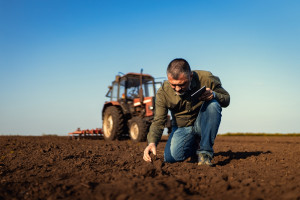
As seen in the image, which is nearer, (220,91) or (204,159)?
(204,159)

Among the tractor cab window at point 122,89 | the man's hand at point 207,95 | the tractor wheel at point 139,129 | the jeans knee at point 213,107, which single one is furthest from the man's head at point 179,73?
the tractor cab window at point 122,89

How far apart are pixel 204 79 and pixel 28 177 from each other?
2.09 metres

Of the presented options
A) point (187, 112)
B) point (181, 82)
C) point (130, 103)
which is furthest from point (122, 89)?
point (181, 82)

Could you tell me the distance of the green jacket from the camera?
304cm

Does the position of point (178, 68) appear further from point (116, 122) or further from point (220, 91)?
point (116, 122)

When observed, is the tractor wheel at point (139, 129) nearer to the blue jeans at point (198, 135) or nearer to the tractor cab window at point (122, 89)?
the tractor cab window at point (122, 89)

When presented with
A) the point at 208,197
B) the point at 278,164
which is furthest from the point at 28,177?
the point at 278,164

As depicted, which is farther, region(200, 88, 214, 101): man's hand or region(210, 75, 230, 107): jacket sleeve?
region(210, 75, 230, 107): jacket sleeve

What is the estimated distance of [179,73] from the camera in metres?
2.70

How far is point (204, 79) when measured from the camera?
3115 millimetres

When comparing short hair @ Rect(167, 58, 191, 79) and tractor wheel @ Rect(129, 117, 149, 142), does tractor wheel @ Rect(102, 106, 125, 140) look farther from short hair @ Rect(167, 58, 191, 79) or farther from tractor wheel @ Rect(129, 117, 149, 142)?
short hair @ Rect(167, 58, 191, 79)

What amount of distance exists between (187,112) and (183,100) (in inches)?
7.6

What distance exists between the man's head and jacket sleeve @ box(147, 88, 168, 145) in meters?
0.40

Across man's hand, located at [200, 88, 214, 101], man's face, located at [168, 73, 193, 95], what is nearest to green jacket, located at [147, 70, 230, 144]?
man's hand, located at [200, 88, 214, 101]
